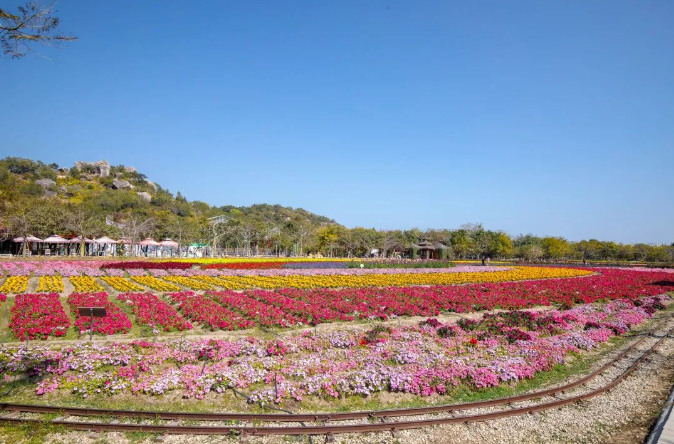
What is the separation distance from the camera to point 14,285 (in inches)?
829

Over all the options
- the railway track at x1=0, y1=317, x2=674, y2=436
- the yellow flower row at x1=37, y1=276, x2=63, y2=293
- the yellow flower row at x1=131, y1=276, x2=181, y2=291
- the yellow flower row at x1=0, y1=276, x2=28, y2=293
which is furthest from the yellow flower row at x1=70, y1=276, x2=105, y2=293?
the railway track at x1=0, y1=317, x2=674, y2=436

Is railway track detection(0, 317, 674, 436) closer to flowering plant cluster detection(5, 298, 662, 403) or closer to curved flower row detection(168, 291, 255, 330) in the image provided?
flowering plant cluster detection(5, 298, 662, 403)

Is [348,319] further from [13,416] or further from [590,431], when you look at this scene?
[13,416]

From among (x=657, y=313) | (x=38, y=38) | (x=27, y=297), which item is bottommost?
(x=657, y=313)

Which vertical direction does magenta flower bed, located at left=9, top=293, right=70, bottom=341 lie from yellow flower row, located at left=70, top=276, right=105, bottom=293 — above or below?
below

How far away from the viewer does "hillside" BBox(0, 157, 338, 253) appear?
5759cm

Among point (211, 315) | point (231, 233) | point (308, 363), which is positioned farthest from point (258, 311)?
point (231, 233)

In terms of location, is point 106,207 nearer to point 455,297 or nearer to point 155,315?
point 155,315

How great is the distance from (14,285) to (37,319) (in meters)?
10.6

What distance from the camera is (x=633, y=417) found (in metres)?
8.14

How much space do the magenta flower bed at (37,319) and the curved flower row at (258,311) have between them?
6.58 metres

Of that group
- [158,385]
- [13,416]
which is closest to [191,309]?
[158,385]

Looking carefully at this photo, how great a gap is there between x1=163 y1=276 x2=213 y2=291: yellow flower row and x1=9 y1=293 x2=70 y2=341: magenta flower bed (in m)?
8.54

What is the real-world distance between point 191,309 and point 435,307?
39.7ft
